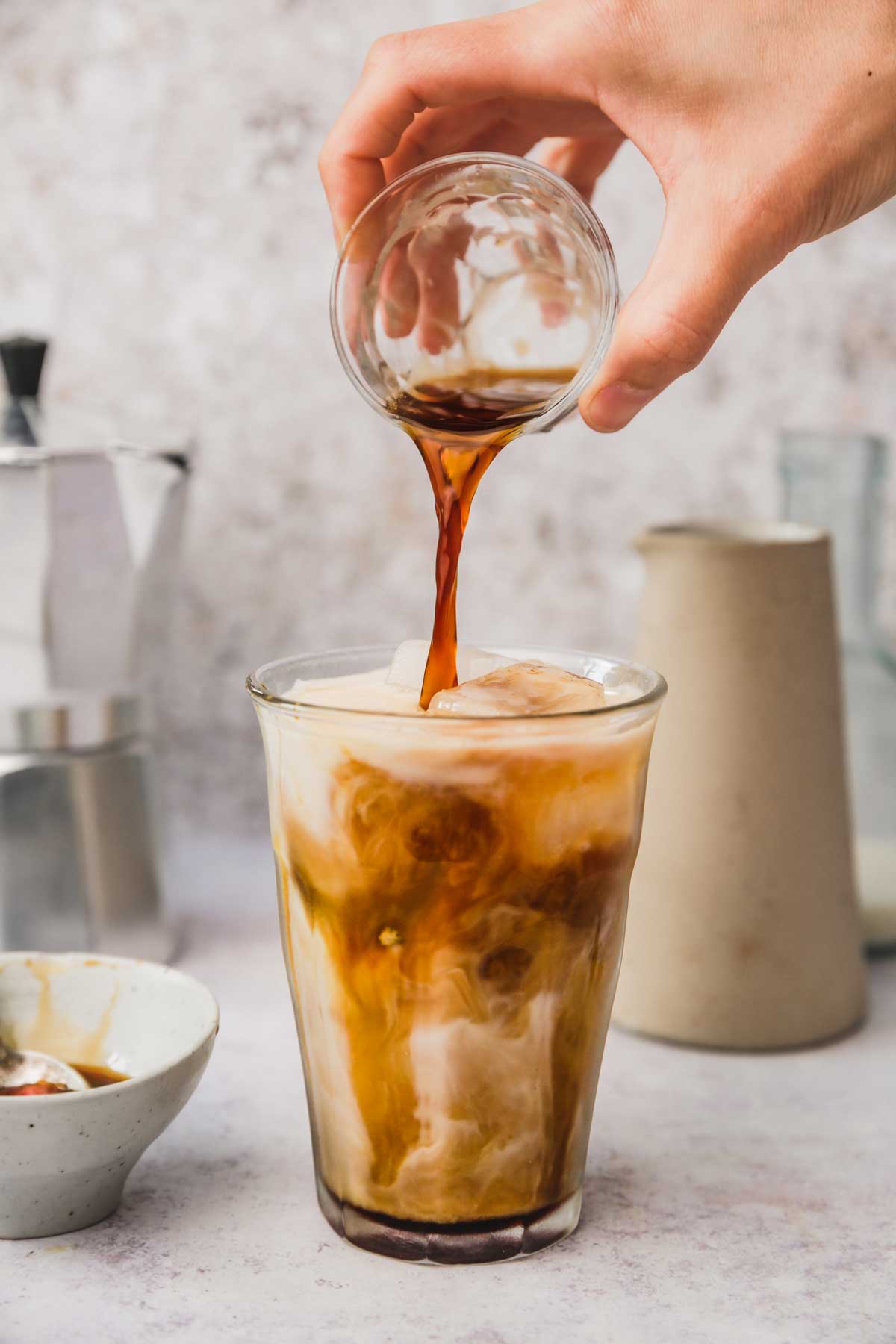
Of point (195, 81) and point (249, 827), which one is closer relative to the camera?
point (195, 81)

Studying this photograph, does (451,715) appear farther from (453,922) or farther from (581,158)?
(581,158)

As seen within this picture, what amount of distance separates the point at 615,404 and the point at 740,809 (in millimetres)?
328

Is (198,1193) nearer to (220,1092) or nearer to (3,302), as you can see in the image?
(220,1092)

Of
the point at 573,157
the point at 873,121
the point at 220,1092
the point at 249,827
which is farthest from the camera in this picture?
the point at 249,827

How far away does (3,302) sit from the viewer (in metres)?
1.31

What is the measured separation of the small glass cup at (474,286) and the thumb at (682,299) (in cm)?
6

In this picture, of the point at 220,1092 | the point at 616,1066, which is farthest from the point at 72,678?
the point at 616,1066

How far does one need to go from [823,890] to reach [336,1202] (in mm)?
392

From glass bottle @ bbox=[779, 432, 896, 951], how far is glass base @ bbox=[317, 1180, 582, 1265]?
50 cm

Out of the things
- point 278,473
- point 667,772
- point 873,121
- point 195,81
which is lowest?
point 667,772

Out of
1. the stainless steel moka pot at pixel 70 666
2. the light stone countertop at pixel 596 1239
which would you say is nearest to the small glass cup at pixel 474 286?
the stainless steel moka pot at pixel 70 666

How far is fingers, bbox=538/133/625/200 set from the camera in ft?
3.15

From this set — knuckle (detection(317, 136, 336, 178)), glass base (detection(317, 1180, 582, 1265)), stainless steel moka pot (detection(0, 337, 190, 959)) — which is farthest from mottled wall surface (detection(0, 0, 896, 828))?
glass base (detection(317, 1180, 582, 1265))

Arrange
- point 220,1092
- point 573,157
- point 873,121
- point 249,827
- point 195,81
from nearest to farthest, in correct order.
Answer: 1. point 873,121
2. point 220,1092
3. point 573,157
4. point 195,81
5. point 249,827
